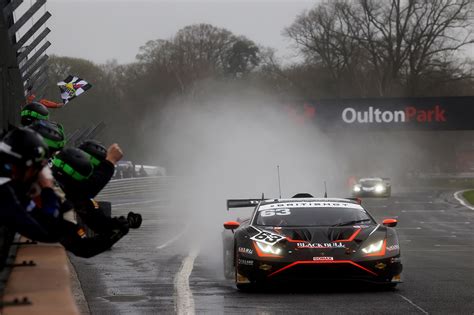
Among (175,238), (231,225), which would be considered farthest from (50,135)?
(175,238)

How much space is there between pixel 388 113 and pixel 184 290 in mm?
42386

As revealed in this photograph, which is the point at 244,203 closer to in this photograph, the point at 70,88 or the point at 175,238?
the point at 70,88

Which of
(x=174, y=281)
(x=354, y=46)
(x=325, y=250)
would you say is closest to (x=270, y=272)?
(x=325, y=250)

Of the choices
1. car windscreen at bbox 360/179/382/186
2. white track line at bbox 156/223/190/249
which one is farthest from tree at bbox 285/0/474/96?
white track line at bbox 156/223/190/249

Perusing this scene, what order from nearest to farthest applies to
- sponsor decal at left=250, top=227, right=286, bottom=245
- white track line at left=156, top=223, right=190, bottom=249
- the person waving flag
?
sponsor decal at left=250, top=227, right=286, bottom=245 < white track line at left=156, top=223, right=190, bottom=249 < the person waving flag

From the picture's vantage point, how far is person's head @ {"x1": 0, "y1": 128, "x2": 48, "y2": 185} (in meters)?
6.45

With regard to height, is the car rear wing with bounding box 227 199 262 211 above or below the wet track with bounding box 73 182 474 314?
above

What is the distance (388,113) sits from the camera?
54.1 metres

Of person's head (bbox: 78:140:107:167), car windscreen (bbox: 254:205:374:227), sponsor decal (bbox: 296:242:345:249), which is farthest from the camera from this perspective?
car windscreen (bbox: 254:205:374:227)

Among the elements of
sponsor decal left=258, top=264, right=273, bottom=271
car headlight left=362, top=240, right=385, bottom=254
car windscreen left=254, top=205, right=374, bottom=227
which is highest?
car windscreen left=254, top=205, right=374, bottom=227

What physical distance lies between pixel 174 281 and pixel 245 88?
8480cm

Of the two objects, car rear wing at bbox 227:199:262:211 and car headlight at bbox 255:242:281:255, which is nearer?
car headlight at bbox 255:242:281:255

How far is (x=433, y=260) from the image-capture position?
56.2ft

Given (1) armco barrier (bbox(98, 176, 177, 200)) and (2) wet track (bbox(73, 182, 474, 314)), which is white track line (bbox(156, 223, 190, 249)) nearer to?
Result: (2) wet track (bbox(73, 182, 474, 314))
